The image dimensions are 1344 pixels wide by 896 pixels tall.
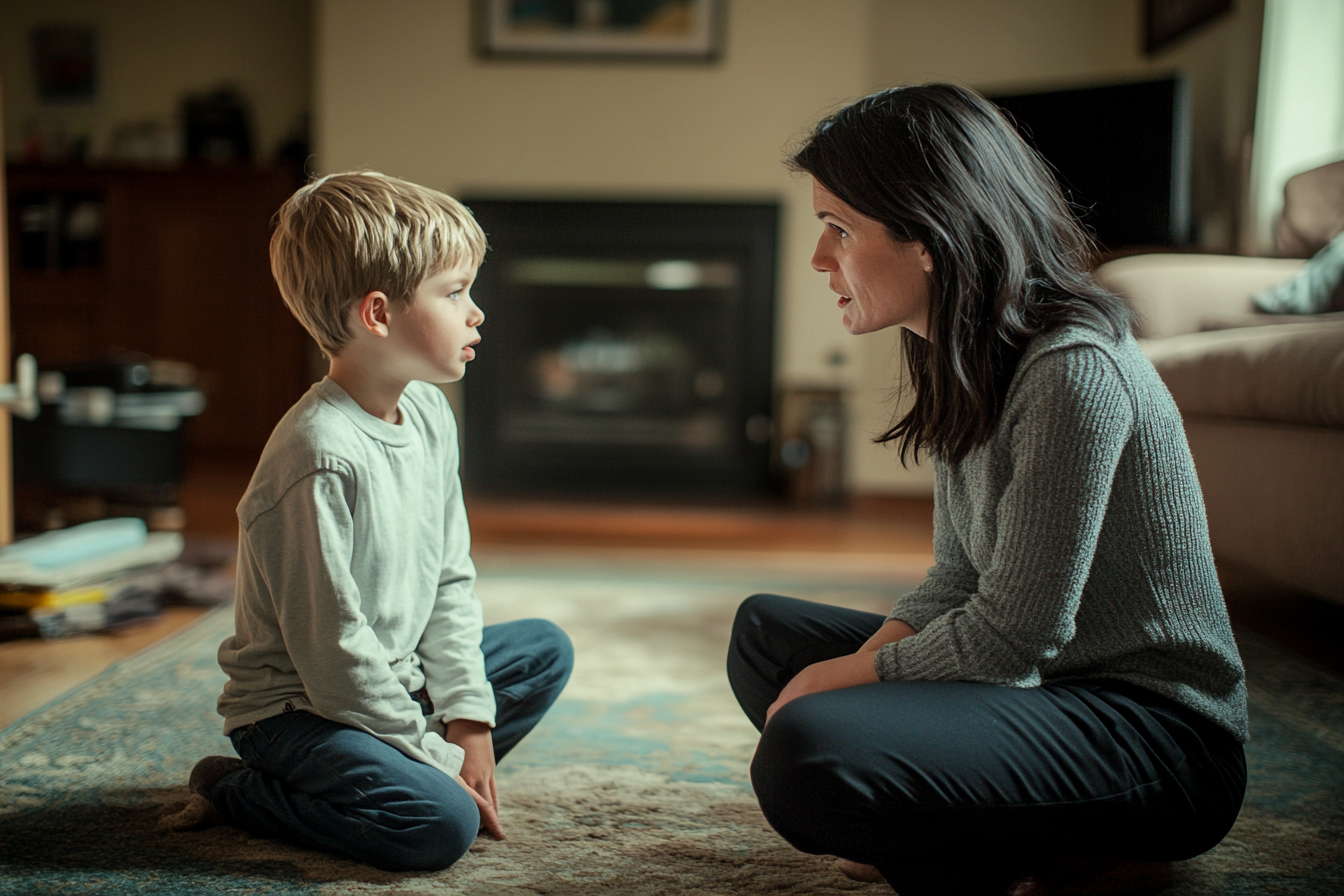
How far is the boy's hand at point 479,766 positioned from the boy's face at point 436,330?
32 centimetres

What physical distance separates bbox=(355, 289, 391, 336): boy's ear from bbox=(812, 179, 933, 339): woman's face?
38cm

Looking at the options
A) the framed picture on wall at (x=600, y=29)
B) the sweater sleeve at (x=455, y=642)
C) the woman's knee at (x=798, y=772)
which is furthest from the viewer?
the framed picture on wall at (x=600, y=29)

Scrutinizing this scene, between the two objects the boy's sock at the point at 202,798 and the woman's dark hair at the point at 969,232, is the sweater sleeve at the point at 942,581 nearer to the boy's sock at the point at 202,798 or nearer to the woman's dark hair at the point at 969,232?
the woman's dark hair at the point at 969,232

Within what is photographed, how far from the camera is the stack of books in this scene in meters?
1.60

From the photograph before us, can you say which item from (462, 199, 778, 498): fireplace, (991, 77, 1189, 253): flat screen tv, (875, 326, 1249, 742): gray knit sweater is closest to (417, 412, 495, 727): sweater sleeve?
(875, 326, 1249, 742): gray knit sweater

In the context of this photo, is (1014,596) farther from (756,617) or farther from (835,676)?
(756,617)

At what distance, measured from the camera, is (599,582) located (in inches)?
80.7

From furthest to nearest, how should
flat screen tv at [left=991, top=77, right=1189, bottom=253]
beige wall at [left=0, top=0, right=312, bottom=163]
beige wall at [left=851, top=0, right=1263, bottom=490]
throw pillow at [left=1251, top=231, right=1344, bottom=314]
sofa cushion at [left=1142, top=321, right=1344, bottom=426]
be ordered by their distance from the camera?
beige wall at [left=0, top=0, right=312, bottom=163] < beige wall at [left=851, top=0, right=1263, bottom=490] < flat screen tv at [left=991, top=77, right=1189, bottom=253] < throw pillow at [left=1251, top=231, right=1344, bottom=314] < sofa cushion at [left=1142, top=321, right=1344, bottom=426]

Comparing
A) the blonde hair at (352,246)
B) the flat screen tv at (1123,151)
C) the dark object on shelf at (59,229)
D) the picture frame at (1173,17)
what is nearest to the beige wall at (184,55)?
the dark object on shelf at (59,229)

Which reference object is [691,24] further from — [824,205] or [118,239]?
[824,205]

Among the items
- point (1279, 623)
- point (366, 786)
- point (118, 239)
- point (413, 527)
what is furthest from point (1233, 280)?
point (118, 239)

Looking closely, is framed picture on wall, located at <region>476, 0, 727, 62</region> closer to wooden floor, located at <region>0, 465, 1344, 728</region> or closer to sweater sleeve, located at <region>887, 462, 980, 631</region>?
wooden floor, located at <region>0, 465, 1344, 728</region>

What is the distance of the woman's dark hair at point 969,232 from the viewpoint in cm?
75

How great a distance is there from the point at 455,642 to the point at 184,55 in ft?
13.3
